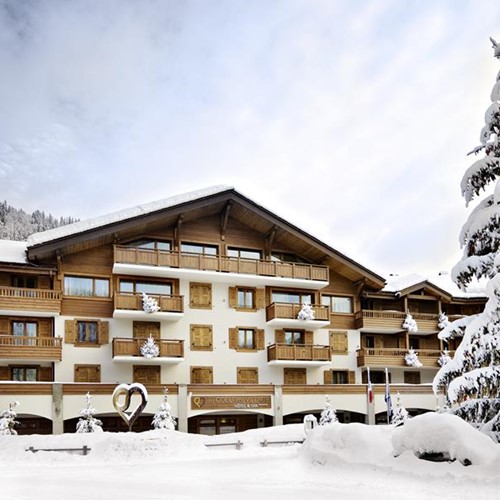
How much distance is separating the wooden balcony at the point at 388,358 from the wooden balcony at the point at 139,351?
10.5 meters

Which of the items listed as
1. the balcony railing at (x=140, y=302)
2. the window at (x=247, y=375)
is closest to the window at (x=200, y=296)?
the balcony railing at (x=140, y=302)

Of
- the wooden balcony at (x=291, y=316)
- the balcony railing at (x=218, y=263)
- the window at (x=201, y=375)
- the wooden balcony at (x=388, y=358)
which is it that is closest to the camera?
the balcony railing at (x=218, y=263)

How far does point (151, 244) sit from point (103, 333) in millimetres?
5148

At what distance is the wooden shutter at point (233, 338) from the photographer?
1384 inches

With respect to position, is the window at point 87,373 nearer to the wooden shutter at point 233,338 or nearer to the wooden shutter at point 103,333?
the wooden shutter at point 103,333

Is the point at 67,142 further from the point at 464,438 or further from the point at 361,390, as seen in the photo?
the point at 464,438

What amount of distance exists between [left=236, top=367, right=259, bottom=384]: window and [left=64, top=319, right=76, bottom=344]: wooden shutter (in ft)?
27.8

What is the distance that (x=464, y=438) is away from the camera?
12539 millimetres

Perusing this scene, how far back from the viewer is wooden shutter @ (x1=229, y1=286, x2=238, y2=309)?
35.6 metres

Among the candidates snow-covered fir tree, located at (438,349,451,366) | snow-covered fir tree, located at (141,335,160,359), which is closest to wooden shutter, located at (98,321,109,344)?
snow-covered fir tree, located at (141,335,160,359)

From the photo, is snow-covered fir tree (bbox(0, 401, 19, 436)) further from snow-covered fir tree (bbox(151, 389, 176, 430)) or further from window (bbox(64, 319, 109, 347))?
snow-covered fir tree (bbox(151, 389, 176, 430))

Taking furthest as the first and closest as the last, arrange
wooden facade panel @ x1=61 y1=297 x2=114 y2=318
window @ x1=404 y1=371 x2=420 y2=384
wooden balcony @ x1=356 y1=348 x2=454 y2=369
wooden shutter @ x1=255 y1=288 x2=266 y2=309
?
window @ x1=404 y1=371 x2=420 y2=384 < wooden balcony @ x1=356 y1=348 x2=454 y2=369 < wooden shutter @ x1=255 y1=288 x2=266 y2=309 < wooden facade panel @ x1=61 y1=297 x2=114 y2=318

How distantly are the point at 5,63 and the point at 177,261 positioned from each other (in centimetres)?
1421

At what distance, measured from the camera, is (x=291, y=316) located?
117ft
